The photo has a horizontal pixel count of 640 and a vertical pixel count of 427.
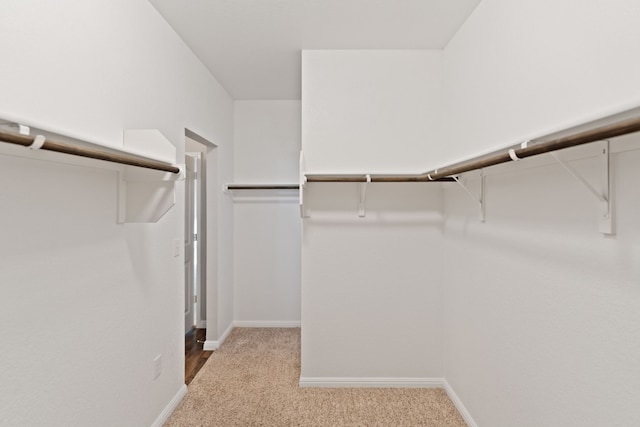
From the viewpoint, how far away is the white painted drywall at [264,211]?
3867mm

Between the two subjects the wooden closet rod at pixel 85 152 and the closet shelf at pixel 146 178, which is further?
the closet shelf at pixel 146 178

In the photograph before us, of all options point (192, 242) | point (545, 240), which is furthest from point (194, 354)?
point (545, 240)

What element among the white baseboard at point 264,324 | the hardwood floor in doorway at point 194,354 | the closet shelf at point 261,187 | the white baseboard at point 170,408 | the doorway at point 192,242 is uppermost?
the closet shelf at point 261,187

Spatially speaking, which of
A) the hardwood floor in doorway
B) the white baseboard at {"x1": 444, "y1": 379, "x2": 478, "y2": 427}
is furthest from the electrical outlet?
the white baseboard at {"x1": 444, "y1": 379, "x2": 478, "y2": 427}

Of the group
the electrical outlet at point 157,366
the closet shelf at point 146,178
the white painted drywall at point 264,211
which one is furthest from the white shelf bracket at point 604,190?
the white painted drywall at point 264,211

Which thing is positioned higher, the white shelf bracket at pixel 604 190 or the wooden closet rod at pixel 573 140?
the wooden closet rod at pixel 573 140

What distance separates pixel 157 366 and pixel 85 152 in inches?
58.0

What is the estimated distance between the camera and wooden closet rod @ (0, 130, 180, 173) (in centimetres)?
88

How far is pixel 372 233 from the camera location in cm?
262

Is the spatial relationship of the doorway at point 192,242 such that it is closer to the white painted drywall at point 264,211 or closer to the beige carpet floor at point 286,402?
the white painted drywall at point 264,211

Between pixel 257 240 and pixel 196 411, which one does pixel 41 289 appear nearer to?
pixel 196 411

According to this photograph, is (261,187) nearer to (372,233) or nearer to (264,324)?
(264,324)

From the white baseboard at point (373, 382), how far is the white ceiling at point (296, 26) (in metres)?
2.34

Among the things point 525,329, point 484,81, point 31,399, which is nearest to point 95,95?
point 31,399
